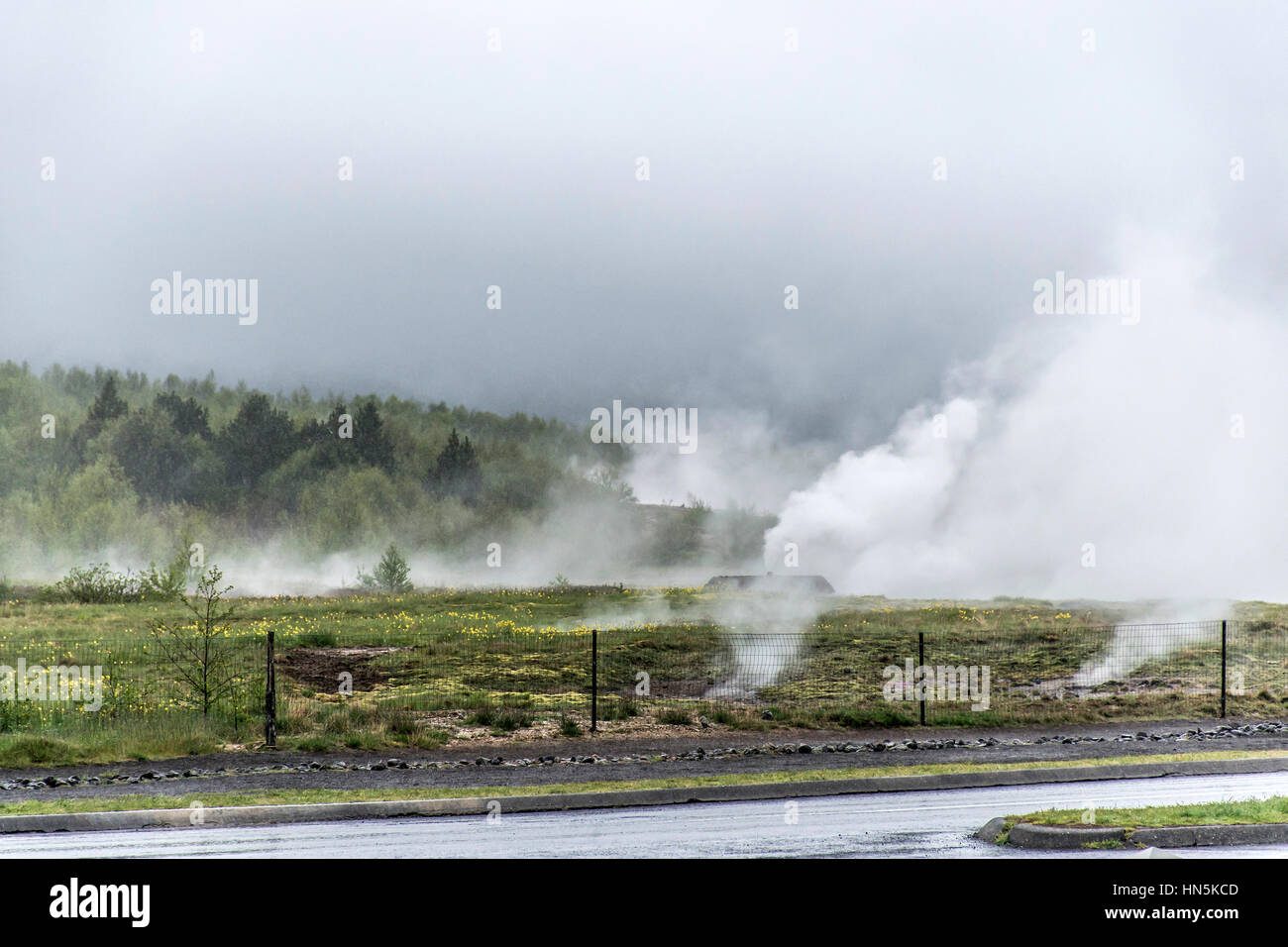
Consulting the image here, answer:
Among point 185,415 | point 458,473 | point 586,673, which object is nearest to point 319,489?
point 458,473

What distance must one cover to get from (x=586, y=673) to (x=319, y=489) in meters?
103

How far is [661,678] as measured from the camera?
31.9m

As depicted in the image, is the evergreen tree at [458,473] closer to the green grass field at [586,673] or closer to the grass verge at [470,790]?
the green grass field at [586,673]

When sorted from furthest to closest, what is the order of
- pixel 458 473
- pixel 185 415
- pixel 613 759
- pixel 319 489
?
pixel 185 415, pixel 458 473, pixel 319 489, pixel 613 759

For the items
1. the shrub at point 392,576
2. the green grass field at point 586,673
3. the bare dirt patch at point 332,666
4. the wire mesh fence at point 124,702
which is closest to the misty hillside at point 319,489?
the shrub at point 392,576

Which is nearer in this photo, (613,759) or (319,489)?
(613,759)

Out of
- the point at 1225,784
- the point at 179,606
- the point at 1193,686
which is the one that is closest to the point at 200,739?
the point at 1225,784

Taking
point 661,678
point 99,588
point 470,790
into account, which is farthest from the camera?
point 99,588

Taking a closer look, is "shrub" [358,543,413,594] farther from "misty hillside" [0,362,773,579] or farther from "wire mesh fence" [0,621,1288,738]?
"wire mesh fence" [0,621,1288,738]

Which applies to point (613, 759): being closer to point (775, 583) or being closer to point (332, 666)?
point (332, 666)

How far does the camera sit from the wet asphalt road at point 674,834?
11.2 metres

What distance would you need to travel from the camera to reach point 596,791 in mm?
15312

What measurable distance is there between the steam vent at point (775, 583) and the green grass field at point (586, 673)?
14.1 m
